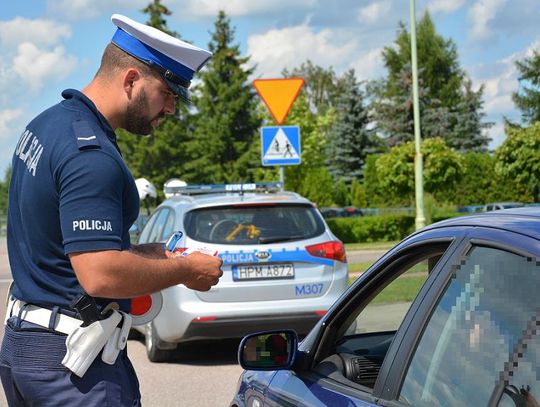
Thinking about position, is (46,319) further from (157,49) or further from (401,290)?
(401,290)

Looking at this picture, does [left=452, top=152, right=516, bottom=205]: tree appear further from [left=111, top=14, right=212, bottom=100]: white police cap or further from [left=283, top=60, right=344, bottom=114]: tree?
[left=111, top=14, right=212, bottom=100]: white police cap

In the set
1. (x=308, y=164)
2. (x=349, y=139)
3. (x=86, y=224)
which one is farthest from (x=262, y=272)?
(x=349, y=139)

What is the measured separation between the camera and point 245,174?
210 ft

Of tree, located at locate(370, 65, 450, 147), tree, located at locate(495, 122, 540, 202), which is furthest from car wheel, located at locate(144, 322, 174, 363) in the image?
tree, located at locate(370, 65, 450, 147)

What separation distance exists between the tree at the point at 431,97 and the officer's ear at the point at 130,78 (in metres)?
71.2

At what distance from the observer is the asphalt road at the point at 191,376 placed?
278 inches

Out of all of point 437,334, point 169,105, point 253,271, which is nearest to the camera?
point 437,334

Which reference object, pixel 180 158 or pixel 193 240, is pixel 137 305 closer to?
pixel 193 240

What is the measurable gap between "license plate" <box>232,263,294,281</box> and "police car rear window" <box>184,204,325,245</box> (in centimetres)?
24

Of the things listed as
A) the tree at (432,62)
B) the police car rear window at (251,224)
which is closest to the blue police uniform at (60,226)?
the police car rear window at (251,224)

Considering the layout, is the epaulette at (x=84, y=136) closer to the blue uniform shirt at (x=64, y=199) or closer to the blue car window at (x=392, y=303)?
the blue uniform shirt at (x=64, y=199)

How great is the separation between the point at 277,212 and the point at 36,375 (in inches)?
244

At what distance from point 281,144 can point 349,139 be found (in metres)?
56.6

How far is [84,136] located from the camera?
2693 mm
